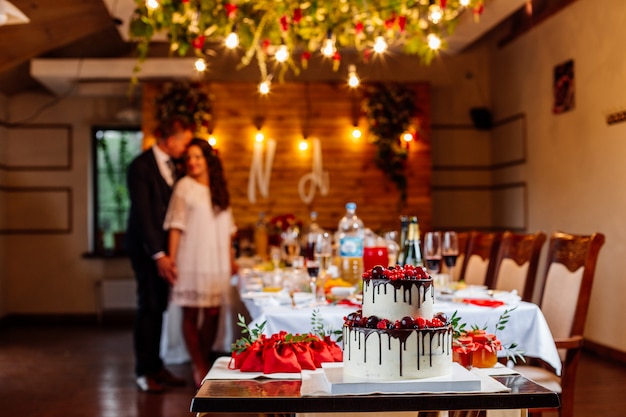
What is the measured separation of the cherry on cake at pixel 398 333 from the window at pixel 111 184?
8.03 m

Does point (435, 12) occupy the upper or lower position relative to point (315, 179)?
upper

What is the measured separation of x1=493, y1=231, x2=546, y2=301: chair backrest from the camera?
4133 millimetres

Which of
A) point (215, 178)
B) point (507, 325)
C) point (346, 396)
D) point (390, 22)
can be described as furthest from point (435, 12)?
point (346, 396)

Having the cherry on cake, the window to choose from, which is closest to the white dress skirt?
the cherry on cake

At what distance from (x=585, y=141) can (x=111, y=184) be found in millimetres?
5349

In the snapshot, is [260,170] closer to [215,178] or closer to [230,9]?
[230,9]

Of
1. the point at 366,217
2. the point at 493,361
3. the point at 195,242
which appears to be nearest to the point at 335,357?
the point at 493,361

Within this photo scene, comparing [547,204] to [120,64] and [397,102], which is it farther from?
[120,64]

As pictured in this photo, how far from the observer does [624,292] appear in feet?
20.4

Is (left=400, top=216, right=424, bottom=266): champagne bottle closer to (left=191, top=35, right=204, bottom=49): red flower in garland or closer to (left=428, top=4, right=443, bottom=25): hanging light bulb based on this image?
(left=428, top=4, right=443, bottom=25): hanging light bulb

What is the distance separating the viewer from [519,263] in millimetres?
4316

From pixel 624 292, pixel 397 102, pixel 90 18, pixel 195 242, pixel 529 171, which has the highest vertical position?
pixel 90 18

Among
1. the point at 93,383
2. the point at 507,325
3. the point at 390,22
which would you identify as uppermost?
the point at 390,22

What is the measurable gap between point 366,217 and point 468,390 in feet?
22.7
